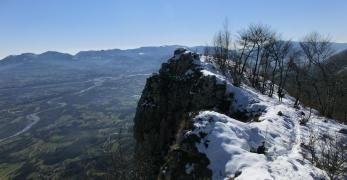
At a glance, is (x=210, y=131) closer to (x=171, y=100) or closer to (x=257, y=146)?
(x=257, y=146)

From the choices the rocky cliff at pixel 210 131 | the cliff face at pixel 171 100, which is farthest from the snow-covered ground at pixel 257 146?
the cliff face at pixel 171 100

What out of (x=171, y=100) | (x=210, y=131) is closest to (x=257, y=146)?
(x=210, y=131)

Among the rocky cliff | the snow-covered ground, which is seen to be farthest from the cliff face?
the snow-covered ground

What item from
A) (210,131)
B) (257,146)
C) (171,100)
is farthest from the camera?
(171,100)

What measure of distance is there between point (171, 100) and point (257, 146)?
91.1 ft

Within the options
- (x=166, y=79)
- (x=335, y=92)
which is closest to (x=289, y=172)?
(x=166, y=79)

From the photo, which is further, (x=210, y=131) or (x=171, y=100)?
(x=171, y=100)

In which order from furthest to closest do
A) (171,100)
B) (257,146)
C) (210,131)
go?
(171,100) < (210,131) < (257,146)

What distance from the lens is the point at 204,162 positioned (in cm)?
2883

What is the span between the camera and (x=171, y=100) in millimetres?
58031

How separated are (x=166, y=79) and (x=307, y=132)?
95.4 ft

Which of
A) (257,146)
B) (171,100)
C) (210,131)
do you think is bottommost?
(171,100)

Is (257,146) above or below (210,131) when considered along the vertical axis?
below

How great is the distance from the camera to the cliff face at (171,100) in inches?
1992
